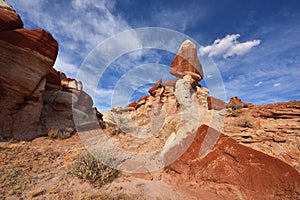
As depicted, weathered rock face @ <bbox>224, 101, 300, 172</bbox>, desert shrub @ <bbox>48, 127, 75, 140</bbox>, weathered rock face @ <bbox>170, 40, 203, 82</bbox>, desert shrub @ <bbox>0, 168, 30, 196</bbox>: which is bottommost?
desert shrub @ <bbox>0, 168, 30, 196</bbox>

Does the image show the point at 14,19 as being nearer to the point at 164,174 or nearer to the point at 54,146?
the point at 54,146

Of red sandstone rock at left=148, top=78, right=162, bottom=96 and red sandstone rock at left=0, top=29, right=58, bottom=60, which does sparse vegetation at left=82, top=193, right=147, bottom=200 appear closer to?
red sandstone rock at left=0, top=29, right=58, bottom=60

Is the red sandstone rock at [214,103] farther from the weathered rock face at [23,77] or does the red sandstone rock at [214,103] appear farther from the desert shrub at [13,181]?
the desert shrub at [13,181]

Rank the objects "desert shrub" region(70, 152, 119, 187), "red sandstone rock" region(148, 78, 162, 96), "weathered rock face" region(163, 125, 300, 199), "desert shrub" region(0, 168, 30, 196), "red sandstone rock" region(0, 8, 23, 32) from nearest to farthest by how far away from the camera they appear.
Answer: "weathered rock face" region(163, 125, 300, 199) → "desert shrub" region(0, 168, 30, 196) → "desert shrub" region(70, 152, 119, 187) → "red sandstone rock" region(0, 8, 23, 32) → "red sandstone rock" region(148, 78, 162, 96)

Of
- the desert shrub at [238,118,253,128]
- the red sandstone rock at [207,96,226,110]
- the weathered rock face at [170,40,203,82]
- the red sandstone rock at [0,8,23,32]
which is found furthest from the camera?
the red sandstone rock at [207,96,226,110]

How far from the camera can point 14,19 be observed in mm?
7898

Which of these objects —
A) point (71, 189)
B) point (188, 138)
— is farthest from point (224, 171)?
point (71, 189)

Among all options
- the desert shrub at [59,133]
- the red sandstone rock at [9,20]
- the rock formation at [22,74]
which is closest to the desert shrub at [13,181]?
the rock formation at [22,74]

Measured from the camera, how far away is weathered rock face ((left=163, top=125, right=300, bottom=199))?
3.28m

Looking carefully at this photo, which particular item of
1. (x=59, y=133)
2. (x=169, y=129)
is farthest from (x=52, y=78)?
(x=169, y=129)

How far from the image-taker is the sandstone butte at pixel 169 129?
3613mm

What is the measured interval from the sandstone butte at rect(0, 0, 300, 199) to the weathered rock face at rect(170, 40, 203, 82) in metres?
0.16

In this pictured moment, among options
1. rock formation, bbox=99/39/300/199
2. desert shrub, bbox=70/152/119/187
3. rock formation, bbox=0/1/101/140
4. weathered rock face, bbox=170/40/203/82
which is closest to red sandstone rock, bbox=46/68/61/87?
rock formation, bbox=0/1/101/140

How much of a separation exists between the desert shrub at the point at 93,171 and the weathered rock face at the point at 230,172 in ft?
6.31
